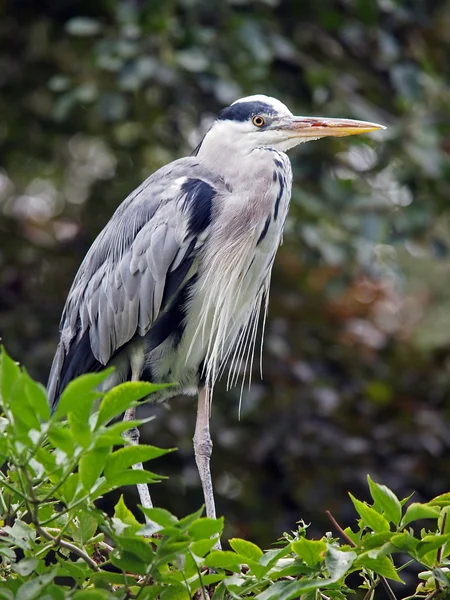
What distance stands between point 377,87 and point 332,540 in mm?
3735

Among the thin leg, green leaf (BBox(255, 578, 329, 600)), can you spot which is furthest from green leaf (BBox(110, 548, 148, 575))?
the thin leg

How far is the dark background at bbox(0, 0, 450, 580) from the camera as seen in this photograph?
4527 mm

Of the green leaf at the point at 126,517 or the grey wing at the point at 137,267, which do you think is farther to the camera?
the grey wing at the point at 137,267

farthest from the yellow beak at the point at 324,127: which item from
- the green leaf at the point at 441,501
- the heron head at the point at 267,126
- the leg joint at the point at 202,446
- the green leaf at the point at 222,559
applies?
the green leaf at the point at 222,559

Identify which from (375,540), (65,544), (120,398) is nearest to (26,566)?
(65,544)

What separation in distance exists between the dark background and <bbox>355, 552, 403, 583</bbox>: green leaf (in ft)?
8.04

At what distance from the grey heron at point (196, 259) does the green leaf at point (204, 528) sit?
1.47m

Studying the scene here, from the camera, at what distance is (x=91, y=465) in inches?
65.5

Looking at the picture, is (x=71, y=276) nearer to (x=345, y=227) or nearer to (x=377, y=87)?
(x=345, y=227)

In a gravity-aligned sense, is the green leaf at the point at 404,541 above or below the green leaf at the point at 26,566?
below

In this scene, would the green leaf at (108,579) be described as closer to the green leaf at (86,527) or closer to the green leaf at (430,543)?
the green leaf at (86,527)

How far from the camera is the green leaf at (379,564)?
1.88 metres

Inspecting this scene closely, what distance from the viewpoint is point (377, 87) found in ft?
17.3

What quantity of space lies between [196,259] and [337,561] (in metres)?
1.62
